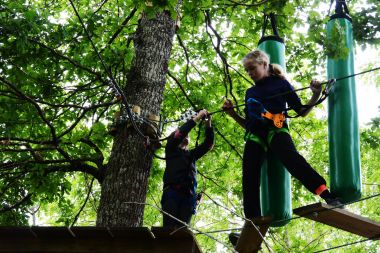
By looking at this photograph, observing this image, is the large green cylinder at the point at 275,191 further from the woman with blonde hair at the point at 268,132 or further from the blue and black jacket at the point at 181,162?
the blue and black jacket at the point at 181,162

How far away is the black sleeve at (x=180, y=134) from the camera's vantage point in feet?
14.8

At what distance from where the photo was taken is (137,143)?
182 inches

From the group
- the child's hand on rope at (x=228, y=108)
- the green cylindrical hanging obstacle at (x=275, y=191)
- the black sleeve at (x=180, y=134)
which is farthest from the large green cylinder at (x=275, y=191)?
the black sleeve at (x=180, y=134)

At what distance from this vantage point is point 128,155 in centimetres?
454

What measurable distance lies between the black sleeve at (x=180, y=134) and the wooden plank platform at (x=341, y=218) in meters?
1.27

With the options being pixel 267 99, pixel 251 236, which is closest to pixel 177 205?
pixel 251 236

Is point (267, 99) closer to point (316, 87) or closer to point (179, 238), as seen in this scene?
point (316, 87)

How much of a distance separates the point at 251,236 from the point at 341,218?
1.99ft

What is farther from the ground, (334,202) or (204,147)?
(204,147)

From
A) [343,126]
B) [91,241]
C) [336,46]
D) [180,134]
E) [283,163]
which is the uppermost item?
[336,46]

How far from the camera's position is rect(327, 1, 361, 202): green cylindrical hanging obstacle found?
3.62 metres

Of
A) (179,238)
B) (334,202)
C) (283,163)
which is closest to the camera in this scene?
(179,238)

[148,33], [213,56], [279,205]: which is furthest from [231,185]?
[279,205]

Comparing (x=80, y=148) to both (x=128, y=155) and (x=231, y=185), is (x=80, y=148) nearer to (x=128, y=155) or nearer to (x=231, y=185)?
(x=128, y=155)
